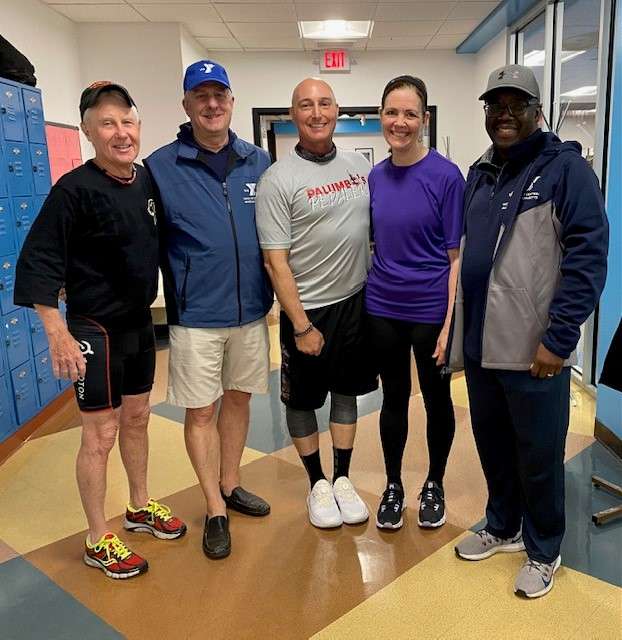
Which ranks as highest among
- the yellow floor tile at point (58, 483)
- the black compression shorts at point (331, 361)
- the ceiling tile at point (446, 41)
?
the ceiling tile at point (446, 41)

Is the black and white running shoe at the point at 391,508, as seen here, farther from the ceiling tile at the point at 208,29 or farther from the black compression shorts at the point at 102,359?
the ceiling tile at the point at 208,29

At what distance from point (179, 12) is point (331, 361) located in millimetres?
4168

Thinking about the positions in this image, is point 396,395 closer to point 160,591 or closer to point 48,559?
point 160,591

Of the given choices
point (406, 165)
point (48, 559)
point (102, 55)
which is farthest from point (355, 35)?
point (48, 559)

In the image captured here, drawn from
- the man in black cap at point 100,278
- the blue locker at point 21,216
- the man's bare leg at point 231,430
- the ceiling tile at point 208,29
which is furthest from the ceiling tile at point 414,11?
the man's bare leg at point 231,430

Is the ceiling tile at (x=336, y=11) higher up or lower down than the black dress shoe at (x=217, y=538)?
higher up

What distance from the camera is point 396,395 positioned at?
90.7 inches

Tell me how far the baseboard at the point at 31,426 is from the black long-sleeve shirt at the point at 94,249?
1589mm

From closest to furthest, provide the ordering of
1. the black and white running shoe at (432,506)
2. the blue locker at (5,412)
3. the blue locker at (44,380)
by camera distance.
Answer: the black and white running shoe at (432,506) < the blue locker at (5,412) < the blue locker at (44,380)

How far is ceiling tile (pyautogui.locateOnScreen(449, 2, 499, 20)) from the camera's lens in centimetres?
507

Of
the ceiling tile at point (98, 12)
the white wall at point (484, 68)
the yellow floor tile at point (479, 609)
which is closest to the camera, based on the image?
the yellow floor tile at point (479, 609)

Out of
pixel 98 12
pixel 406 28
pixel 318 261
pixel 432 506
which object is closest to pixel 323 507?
pixel 432 506

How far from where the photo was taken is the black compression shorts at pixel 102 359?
1.97m

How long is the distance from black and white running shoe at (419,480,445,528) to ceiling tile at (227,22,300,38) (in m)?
4.72
